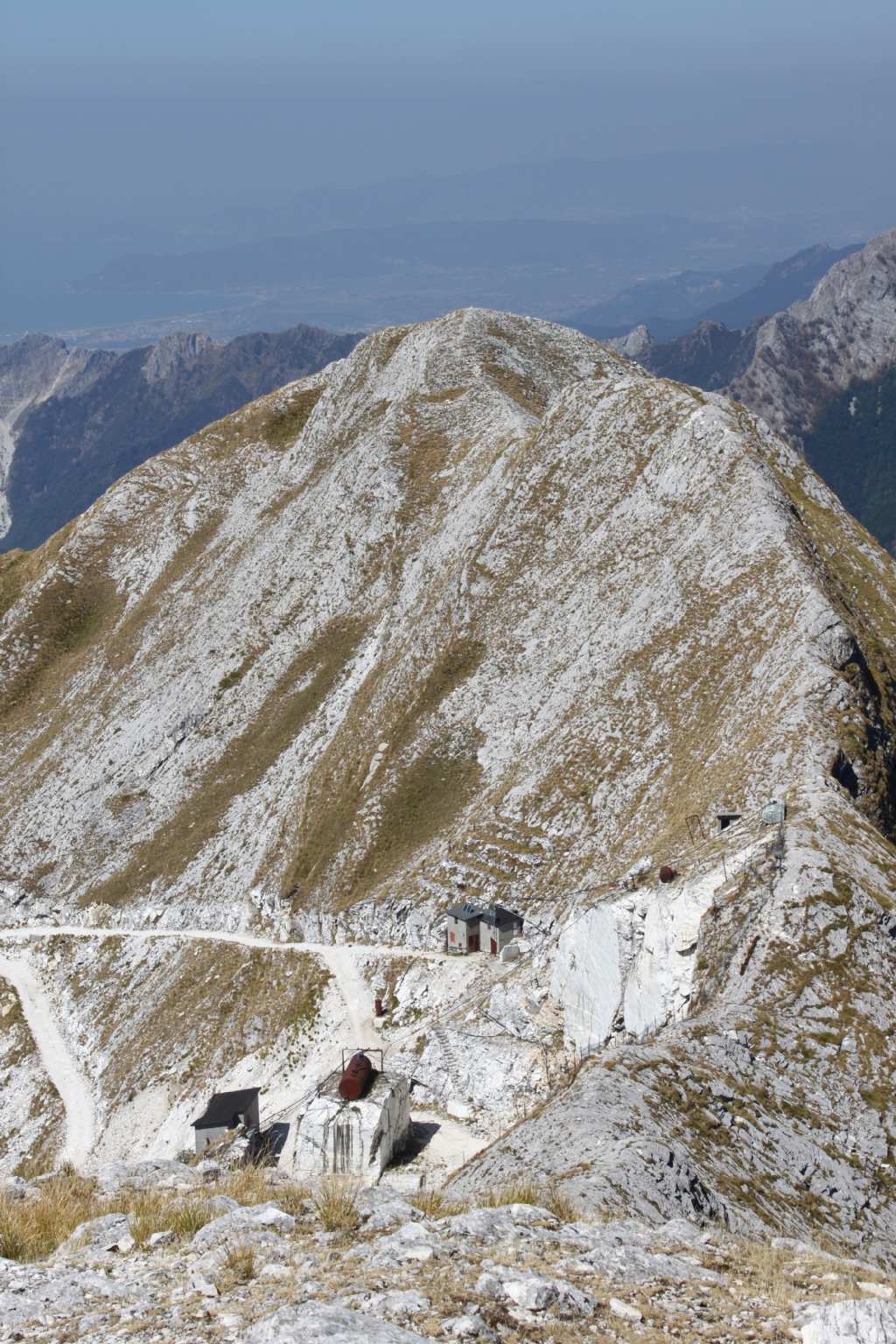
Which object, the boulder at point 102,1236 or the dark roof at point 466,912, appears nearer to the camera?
the boulder at point 102,1236

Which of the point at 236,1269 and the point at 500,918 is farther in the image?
the point at 500,918

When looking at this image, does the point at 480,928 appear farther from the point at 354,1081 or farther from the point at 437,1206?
the point at 437,1206

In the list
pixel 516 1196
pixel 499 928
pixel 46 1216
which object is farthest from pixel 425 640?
pixel 46 1216

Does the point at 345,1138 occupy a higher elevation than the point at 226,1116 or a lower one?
higher

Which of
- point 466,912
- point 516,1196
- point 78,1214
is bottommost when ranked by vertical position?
point 466,912

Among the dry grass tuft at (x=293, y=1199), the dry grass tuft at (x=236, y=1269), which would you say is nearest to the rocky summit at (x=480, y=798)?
the dry grass tuft at (x=236, y=1269)

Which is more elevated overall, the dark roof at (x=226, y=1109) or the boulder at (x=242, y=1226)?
the boulder at (x=242, y=1226)

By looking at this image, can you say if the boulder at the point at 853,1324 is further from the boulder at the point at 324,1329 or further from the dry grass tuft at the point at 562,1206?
the boulder at the point at 324,1329
